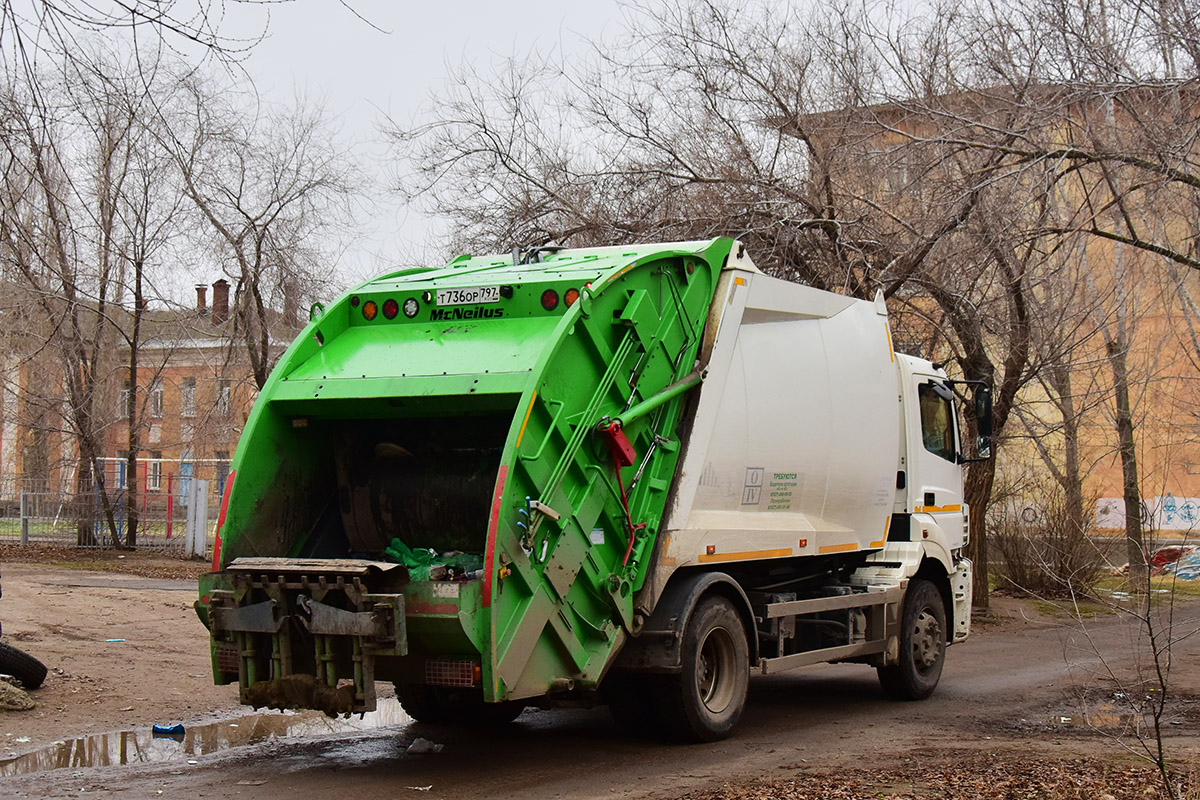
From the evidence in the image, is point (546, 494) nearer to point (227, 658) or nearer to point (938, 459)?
point (227, 658)

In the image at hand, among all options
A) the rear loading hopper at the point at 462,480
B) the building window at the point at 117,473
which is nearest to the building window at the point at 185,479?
the building window at the point at 117,473

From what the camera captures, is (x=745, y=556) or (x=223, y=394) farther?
(x=223, y=394)

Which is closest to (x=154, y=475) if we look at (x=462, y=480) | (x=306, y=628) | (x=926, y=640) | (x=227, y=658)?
(x=926, y=640)

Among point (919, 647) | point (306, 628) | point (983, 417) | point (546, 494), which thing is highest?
point (983, 417)

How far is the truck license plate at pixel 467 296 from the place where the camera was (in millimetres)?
7477

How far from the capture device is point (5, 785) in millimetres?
6742

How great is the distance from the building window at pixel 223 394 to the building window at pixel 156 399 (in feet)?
4.39

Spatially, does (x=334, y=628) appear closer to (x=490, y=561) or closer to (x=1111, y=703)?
(x=490, y=561)

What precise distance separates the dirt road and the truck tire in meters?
0.19

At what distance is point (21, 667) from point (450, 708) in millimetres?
3162

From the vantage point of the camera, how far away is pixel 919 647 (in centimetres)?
1027

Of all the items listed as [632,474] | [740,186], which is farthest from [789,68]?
[632,474]

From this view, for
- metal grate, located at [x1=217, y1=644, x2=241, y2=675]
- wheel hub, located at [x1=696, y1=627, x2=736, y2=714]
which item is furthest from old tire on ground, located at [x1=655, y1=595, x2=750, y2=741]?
metal grate, located at [x1=217, y1=644, x2=241, y2=675]

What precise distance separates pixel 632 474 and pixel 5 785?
12.3ft
